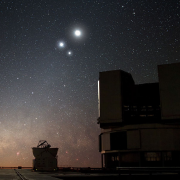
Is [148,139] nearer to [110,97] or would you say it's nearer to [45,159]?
[110,97]

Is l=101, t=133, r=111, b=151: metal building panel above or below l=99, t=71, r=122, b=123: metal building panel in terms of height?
below

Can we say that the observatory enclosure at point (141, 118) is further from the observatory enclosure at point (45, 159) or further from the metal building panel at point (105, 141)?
the observatory enclosure at point (45, 159)

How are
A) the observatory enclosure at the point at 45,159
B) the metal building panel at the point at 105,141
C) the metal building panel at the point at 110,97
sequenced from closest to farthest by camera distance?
1. the observatory enclosure at the point at 45,159
2. the metal building panel at the point at 110,97
3. the metal building panel at the point at 105,141

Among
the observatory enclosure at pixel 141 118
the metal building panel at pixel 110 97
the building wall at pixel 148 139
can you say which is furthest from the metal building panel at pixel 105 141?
the metal building panel at pixel 110 97

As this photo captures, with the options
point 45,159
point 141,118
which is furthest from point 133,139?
point 45,159

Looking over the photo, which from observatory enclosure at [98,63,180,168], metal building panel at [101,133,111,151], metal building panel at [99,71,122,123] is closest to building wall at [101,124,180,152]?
observatory enclosure at [98,63,180,168]

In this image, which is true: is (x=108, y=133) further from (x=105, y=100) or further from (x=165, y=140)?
(x=165, y=140)

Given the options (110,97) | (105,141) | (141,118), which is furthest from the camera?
(105,141)

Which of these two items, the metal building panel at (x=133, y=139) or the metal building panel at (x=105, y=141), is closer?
the metal building panel at (x=133, y=139)

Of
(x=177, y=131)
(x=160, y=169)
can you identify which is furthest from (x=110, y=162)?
(x=160, y=169)

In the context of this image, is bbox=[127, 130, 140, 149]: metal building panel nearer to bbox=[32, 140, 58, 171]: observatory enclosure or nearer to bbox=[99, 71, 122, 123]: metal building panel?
bbox=[99, 71, 122, 123]: metal building panel

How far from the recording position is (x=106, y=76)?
7488 cm

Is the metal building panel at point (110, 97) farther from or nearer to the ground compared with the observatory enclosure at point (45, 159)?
farther from the ground

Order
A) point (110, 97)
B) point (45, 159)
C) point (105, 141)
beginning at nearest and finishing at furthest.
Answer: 1. point (45, 159)
2. point (110, 97)
3. point (105, 141)
